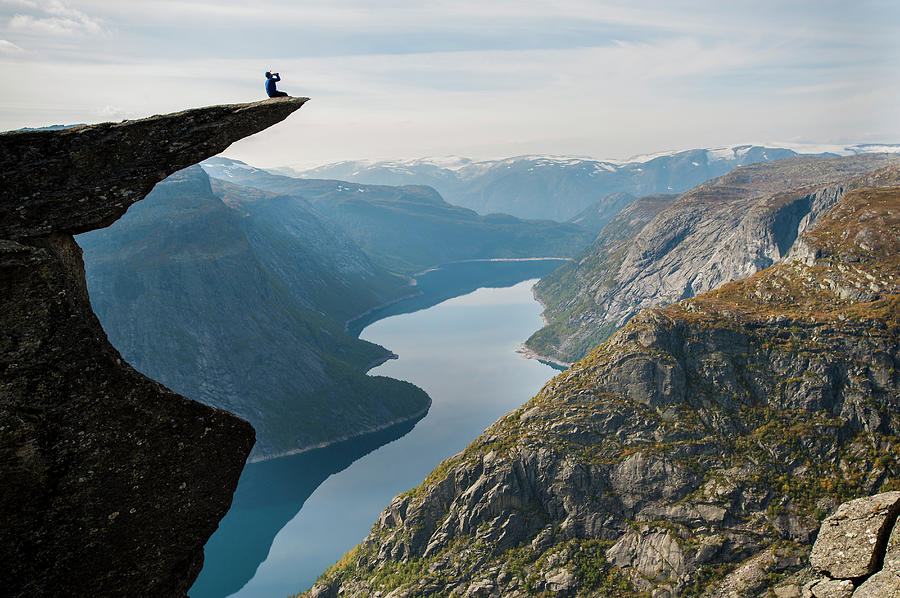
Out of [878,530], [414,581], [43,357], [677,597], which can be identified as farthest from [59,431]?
[414,581]

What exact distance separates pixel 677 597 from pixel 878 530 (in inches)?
2543

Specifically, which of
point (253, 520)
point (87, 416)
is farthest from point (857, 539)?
point (253, 520)

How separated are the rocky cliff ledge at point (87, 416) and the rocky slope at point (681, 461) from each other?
237 ft

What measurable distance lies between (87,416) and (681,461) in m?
83.4

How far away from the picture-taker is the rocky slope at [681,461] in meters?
75.6

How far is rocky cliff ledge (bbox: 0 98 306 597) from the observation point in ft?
41.4

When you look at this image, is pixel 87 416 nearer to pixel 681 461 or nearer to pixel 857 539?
pixel 857 539

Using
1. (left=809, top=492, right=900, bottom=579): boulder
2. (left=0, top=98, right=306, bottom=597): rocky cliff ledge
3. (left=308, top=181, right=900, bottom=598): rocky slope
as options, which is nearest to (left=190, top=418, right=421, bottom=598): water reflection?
(left=308, top=181, right=900, bottom=598): rocky slope

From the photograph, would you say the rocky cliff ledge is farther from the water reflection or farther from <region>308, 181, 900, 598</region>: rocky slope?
the water reflection

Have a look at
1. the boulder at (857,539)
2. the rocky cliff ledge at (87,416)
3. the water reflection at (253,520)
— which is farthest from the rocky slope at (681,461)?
the rocky cliff ledge at (87,416)

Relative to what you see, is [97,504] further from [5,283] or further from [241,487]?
[241,487]

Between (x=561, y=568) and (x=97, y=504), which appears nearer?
(x=97, y=504)

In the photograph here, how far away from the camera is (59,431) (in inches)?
511

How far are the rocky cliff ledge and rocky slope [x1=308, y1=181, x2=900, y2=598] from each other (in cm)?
7217
